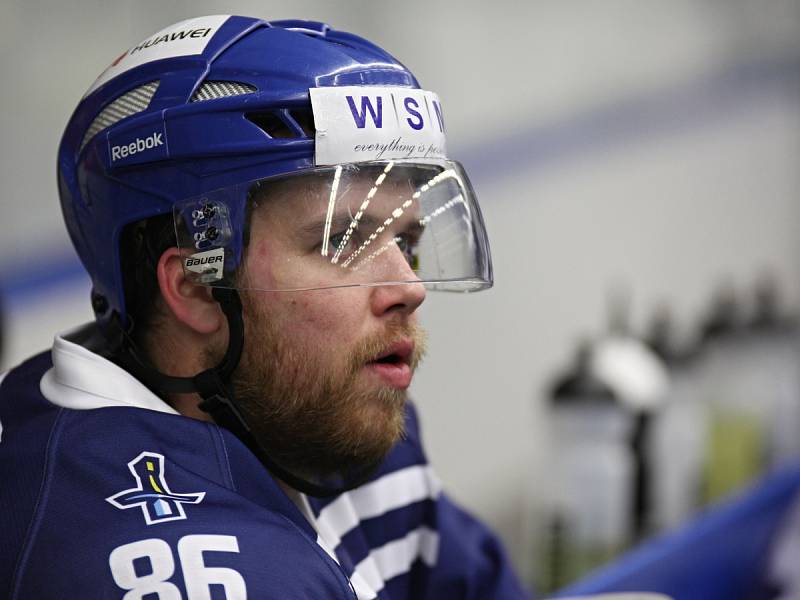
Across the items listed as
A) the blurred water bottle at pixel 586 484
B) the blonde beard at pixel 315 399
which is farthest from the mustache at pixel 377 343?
the blurred water bottle at pixel 586 484

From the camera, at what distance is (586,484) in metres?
2.07

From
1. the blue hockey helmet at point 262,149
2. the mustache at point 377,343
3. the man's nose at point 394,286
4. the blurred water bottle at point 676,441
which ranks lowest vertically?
the blurred water bottle at point 676,441

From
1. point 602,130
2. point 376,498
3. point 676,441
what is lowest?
point 676,441

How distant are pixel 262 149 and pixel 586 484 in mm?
1268

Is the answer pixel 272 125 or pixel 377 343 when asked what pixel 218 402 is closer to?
pixel 377 343

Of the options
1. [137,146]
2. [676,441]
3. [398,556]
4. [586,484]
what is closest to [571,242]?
[676,441]

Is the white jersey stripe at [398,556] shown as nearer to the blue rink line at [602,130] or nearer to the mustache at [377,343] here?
the mustache at [377,343]

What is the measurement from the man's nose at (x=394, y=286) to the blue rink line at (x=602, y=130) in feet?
2.94

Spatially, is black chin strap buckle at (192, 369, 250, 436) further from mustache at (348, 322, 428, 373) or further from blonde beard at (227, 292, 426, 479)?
mustache at (348, 322, 428, 373)

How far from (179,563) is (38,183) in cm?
109

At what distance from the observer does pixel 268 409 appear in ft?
3.53

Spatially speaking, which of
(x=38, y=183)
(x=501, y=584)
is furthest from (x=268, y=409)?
(x=38, y=183)

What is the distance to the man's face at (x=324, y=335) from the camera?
Answer: 1.04 meters

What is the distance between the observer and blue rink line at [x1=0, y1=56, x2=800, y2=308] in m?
1.79
